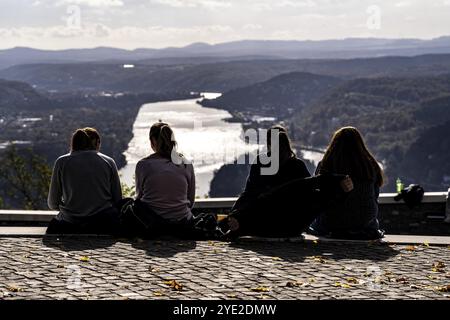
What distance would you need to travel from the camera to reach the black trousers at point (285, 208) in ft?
28.1

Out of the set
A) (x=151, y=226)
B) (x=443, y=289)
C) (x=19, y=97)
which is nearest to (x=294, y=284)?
(x=443, y=289)

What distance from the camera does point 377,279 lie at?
6.74 m

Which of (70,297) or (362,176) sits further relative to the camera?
(362,176)

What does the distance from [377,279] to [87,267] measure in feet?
8.08

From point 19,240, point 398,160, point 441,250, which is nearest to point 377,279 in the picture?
point 441,250

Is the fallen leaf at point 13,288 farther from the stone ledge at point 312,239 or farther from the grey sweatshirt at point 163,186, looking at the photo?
the grey sweatshirt at point 163,186

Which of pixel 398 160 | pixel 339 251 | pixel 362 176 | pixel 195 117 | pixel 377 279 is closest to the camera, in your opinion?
pixel 377 279

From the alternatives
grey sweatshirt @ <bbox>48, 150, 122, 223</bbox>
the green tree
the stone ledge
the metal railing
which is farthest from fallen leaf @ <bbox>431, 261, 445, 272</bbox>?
the green tree

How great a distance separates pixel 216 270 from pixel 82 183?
7.88 ft

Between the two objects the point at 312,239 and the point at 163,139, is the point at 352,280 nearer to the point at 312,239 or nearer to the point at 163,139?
the point at 312,239

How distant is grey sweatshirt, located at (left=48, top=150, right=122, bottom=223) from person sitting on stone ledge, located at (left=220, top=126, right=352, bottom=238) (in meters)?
1.41

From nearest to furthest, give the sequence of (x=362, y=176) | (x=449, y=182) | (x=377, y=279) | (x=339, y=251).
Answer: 1. (x=377, y=279)
2. (x=339, y=251)
3. (x=362, y=176)
4. (x=449, y=182)

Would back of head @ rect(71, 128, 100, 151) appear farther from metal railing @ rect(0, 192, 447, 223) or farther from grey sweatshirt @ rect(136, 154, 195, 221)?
metal railing @ rect(0, 192, 447, 223)
